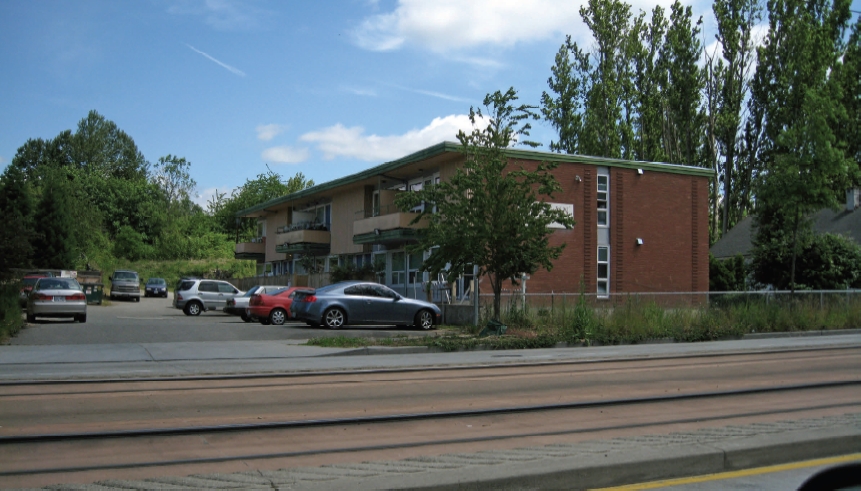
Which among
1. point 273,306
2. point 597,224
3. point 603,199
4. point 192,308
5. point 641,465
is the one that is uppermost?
point 603,199

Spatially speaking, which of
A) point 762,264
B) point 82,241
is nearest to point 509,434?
point 762,264

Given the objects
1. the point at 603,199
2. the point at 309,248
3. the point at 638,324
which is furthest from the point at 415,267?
the point at 638,324

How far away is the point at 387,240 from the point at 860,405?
28114mm

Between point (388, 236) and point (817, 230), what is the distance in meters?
24.7

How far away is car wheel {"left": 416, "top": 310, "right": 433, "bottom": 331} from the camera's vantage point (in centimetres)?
2617

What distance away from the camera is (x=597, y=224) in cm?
3553

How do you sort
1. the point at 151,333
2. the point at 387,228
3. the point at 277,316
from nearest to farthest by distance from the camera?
1. the point at 151,333
2. the point at 277,316
3. the point at 387,228

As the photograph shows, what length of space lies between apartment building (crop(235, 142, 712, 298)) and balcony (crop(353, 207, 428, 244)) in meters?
0.05

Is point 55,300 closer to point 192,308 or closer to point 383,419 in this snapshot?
point 192,308

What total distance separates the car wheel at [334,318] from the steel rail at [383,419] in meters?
16.1

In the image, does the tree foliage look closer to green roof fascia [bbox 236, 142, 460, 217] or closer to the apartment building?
green roof fascia [bbox 236, 142, 460, 217]

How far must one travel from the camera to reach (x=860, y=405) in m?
9.49

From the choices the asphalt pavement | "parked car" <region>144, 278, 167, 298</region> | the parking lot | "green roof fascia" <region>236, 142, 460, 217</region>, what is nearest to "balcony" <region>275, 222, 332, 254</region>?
"green roof fascia" <region>236, 142, 460, 217</region>

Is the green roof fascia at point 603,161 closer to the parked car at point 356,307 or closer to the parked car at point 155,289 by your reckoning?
the parked car at point 356,307
